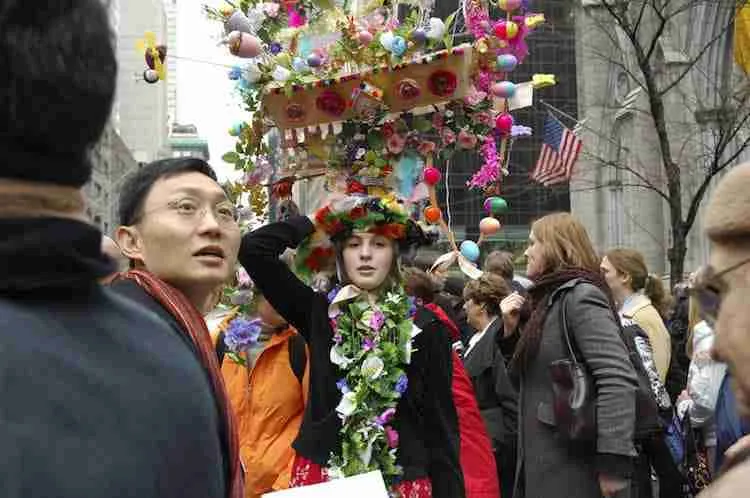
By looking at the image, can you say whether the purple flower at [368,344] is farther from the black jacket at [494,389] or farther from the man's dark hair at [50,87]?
the man's dark hair at [50,87]

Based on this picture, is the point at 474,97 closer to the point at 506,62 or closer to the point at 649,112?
the point at 506,62

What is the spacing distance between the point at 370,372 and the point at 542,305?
90 cm

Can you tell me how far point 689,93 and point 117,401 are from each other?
58.3 feet

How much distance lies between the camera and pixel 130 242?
294cm

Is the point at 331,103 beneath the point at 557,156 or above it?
beneath

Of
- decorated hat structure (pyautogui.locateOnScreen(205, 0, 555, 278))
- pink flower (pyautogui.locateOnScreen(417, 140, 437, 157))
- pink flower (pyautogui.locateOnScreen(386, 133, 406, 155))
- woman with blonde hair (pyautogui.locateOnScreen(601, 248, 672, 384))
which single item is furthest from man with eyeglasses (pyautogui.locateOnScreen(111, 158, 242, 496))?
woman with blonde hair (pyautogui.locateOnScreen(601, 248, 672, 384))

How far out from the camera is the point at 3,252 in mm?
1224

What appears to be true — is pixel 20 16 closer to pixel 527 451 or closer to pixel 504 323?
pixel 527 451

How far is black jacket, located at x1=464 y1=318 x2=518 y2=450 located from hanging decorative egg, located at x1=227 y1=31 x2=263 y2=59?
2.39 m

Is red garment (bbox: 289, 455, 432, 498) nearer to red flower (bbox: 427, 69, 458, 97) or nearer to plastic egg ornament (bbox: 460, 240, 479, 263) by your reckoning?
plastic egg ornament (bbox: 460, 240, 479, 263)

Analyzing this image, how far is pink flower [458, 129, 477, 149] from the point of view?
17.1 ft

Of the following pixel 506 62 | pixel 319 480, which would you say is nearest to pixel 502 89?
pixel 506 62

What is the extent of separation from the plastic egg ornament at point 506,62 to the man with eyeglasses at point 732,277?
3.67m

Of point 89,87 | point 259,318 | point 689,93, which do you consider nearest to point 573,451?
point 259,318
